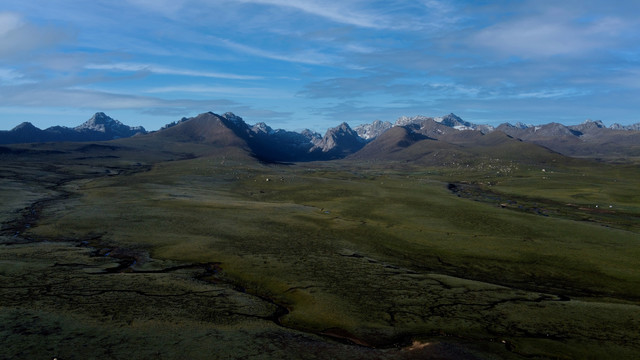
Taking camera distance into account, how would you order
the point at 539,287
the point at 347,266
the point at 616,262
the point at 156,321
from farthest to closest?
1. the point at 616,262
2. the point at 347,266
3. the point at 539,287
4. the point at 156,321

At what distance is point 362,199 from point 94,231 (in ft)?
234

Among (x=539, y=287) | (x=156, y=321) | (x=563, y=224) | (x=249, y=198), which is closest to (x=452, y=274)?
(x=539, y=287)

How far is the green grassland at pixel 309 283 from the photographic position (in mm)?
27141

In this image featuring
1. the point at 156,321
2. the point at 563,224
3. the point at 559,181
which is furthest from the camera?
the point at 559,181

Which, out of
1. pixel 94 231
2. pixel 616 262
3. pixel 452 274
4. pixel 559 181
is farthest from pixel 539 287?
pixel 559 181

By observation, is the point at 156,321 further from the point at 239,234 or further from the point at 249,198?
the point at 249,198

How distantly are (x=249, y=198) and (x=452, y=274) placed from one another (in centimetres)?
7920

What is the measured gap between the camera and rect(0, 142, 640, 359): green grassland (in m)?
27.1

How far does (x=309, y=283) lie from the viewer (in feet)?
133

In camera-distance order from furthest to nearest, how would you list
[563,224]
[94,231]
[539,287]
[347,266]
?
[563,224] < [94,231] < [347,266] < [539,287]

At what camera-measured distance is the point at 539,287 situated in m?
44.8

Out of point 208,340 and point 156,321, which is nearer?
point 208,340

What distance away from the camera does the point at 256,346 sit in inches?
1024

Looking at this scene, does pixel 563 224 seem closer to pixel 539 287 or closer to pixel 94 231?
pixel 539 287
